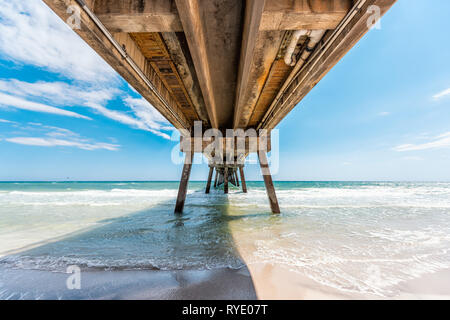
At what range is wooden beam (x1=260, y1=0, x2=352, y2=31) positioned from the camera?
79.4 inches

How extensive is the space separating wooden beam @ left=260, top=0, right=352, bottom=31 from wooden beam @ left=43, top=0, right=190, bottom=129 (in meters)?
2.07

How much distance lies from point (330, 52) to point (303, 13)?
2.68 feet

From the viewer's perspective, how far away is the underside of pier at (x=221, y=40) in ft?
6.63

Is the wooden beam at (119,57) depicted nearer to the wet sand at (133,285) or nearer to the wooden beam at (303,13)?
the wooden beam at (303,13)

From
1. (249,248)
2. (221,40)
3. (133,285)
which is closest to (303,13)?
(221,40)

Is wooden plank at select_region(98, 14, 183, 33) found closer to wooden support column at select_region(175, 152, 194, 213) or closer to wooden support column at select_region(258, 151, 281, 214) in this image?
wooden support column at select_region(175, 152, 194, 213)

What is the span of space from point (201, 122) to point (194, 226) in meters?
3.81

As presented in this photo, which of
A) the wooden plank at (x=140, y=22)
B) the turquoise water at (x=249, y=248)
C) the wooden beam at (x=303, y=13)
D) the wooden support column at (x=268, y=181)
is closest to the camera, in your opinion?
the wooden beam at (x=303, y=13)

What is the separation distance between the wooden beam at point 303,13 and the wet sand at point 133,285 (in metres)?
3.23

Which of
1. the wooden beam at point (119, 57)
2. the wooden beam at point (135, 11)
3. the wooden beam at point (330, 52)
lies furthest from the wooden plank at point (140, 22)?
the wooden beam at point (330, 52)

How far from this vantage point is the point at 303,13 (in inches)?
80.4
